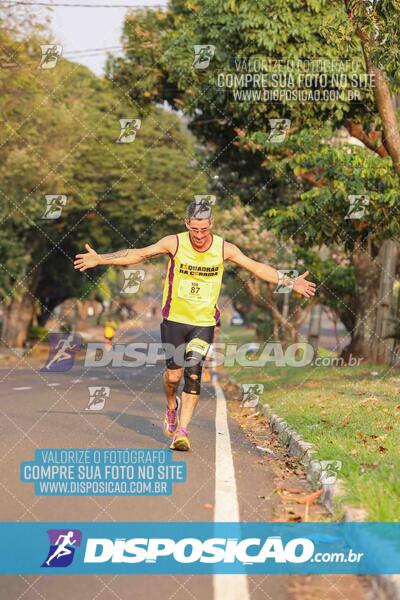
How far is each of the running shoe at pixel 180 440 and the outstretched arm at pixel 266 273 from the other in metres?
1.64

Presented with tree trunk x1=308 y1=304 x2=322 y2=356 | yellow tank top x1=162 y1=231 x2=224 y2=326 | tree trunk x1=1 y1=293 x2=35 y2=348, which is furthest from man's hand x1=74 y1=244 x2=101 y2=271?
tree trunk x1=1 y1=293 x2=35 y2=348

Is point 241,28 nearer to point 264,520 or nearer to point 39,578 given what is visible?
point 264,520

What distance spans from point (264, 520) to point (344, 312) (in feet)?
66.7

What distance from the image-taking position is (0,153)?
101ft

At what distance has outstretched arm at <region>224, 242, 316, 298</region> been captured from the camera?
8906mm

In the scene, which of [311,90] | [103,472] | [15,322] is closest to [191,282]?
[103,472]

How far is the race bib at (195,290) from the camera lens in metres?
8.83

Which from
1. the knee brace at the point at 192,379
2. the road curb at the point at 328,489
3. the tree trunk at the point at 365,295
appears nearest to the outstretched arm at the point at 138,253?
the knee brace at the point at 192,379

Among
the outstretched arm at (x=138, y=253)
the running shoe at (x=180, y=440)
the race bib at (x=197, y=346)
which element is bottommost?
the running shoe at (x=180, y=440)

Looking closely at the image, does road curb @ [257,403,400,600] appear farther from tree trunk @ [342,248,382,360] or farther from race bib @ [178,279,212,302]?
tree trunk @ [342,248,382,360]

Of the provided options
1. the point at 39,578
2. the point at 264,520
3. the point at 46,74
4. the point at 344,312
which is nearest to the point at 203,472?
the point at 264,520

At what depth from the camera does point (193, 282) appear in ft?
28.9

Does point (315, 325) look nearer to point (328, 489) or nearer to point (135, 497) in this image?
point (328, 489)

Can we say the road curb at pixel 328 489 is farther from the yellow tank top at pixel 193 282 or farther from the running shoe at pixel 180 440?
the yellow tank top at pixel 193 282
